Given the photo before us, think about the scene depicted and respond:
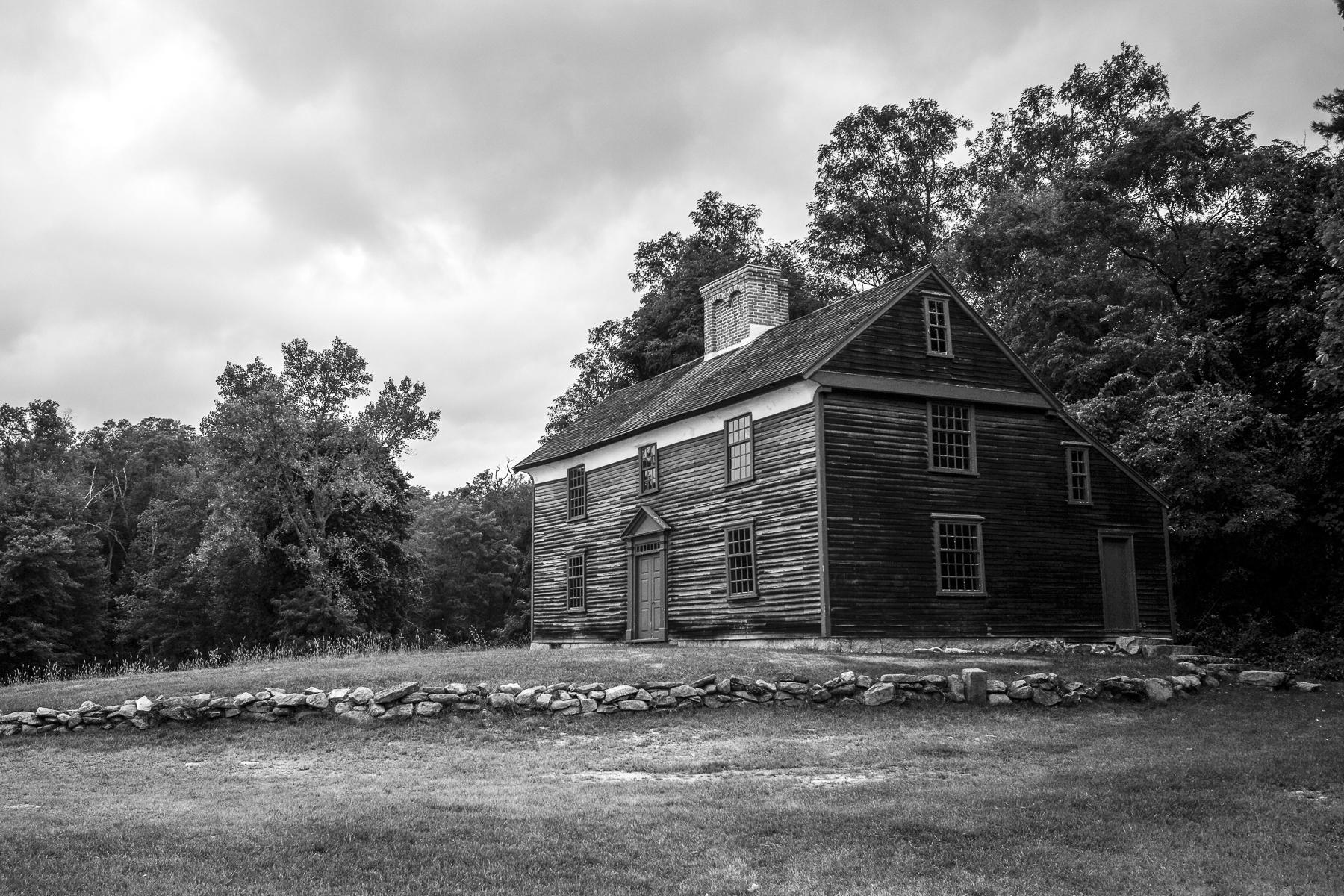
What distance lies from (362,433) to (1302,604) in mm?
36256

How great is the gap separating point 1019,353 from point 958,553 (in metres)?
19.4

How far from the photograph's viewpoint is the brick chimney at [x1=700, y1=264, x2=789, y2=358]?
3388 cm

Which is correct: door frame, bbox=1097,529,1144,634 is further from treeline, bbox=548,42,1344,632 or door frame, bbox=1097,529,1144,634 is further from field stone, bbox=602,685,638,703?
field stone, bbox=602,685,638,703

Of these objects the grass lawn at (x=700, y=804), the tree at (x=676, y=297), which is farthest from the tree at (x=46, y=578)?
the grass lawn at (x=700, y=804)

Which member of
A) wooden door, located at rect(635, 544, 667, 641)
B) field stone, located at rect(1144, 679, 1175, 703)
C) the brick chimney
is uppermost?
the brick chimney

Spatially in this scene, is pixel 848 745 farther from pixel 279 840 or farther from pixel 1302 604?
pixel 1302 604

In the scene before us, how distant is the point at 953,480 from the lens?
2708cm

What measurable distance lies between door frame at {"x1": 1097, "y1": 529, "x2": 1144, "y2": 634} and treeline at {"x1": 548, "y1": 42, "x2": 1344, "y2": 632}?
2712 mm

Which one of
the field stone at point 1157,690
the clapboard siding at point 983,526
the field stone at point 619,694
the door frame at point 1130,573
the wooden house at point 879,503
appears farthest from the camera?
the door frame at point 1130,573

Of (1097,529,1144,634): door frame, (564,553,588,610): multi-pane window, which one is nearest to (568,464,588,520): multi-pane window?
(564,553,588,610): multi-pane window

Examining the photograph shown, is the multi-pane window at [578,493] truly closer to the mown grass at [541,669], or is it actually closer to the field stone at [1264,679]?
the mown grass at [541,669]

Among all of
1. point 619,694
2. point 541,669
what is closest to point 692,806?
point 619,694

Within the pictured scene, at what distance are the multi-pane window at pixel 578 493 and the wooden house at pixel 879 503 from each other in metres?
2.09

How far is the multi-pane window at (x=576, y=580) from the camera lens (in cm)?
3397
